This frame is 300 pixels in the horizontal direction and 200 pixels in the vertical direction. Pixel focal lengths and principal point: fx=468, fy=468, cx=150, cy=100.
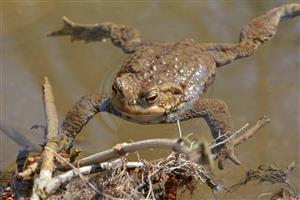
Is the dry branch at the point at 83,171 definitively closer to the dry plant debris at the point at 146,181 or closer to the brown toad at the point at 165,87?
the dry plant debris at the point at 146,181

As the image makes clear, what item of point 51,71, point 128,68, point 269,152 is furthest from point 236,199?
point 51,71

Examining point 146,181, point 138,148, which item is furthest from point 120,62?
point 138,148

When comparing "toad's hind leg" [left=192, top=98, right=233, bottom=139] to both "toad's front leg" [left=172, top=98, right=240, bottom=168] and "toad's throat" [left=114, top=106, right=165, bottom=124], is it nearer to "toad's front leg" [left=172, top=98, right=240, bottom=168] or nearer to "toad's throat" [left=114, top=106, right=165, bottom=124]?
"toad's front leg" [left=172, top=98, right=240, bottom=168]

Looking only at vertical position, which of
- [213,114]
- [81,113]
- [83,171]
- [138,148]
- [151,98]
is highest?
[138,148]

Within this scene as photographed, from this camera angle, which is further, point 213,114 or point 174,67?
point 213,114

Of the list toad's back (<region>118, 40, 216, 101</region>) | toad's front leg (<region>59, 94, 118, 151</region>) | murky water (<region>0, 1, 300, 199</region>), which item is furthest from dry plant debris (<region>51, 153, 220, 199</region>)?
toad's front leg (<region>59, 94, 118, 151</region>)

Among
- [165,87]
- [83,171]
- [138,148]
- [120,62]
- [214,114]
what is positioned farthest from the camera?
[120,62]

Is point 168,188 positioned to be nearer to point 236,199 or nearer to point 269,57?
Answer: point 236,199

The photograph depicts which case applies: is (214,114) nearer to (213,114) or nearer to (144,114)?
(213,114)
